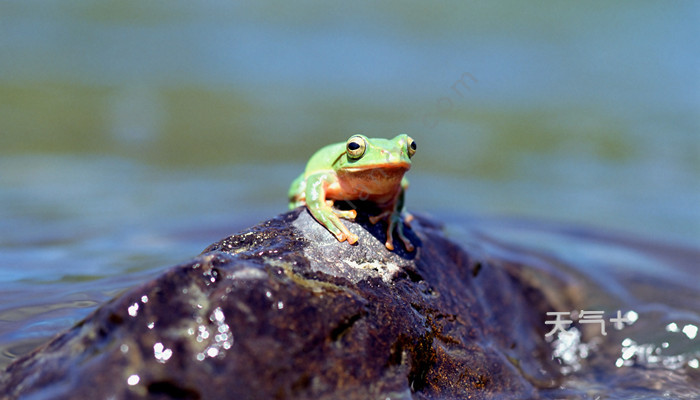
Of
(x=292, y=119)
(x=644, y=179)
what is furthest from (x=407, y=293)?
(x=292, y=119)

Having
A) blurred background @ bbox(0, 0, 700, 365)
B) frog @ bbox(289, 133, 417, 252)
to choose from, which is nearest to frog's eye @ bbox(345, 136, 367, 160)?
frog @ bbox(289, 133, 417, 252)

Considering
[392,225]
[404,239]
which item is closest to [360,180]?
[392,225]

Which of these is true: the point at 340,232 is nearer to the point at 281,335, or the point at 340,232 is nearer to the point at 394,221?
the point at 394,221

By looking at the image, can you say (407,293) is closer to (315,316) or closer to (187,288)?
(315,316)

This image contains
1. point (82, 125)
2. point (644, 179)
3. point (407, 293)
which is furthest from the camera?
point (82, 125)

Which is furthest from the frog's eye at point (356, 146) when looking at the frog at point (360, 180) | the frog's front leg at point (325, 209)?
the frog's front leg at point (325, 209)

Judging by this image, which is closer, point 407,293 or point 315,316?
point 315,316

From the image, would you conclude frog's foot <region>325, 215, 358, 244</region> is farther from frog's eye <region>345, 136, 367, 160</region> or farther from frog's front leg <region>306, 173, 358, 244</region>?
frog's eye <region>345, 136, 367, 160</region>
